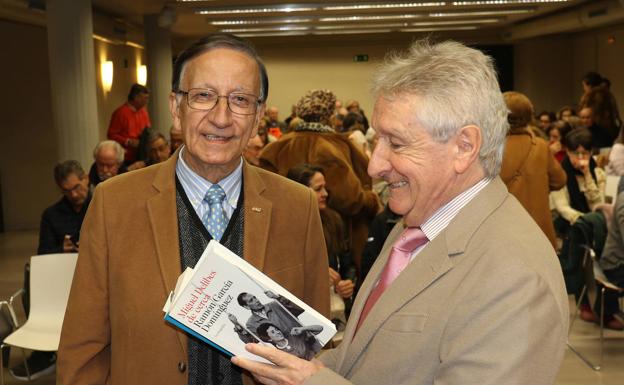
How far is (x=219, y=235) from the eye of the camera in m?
2.19

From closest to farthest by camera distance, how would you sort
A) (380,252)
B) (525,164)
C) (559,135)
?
(380,252) → (525,164) → (559,135)

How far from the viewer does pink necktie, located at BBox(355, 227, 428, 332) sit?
6.08 feet

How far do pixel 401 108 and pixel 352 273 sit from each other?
3.40m

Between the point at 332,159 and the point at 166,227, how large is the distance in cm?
371

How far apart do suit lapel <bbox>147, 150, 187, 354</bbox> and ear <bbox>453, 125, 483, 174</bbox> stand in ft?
2.67

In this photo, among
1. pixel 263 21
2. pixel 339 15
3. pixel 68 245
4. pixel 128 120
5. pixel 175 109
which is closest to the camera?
pixel 175 109

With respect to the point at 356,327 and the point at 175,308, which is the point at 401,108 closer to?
the point at 356,327

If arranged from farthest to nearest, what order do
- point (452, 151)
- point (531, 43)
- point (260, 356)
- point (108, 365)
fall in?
point (531, 43), point (108, 365), point (260, 356), point (452, 151)

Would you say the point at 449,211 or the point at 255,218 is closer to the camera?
the point at 449,211

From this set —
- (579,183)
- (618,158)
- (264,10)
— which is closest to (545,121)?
(264,10)

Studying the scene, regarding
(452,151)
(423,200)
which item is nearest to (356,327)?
(423,200)

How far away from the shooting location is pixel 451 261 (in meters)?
1.63

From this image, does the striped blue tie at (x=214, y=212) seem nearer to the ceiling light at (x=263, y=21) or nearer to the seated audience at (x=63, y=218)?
Result: the seated audience at (x=63, y=218)

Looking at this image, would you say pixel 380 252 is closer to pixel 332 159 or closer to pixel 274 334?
pixel 274 334
